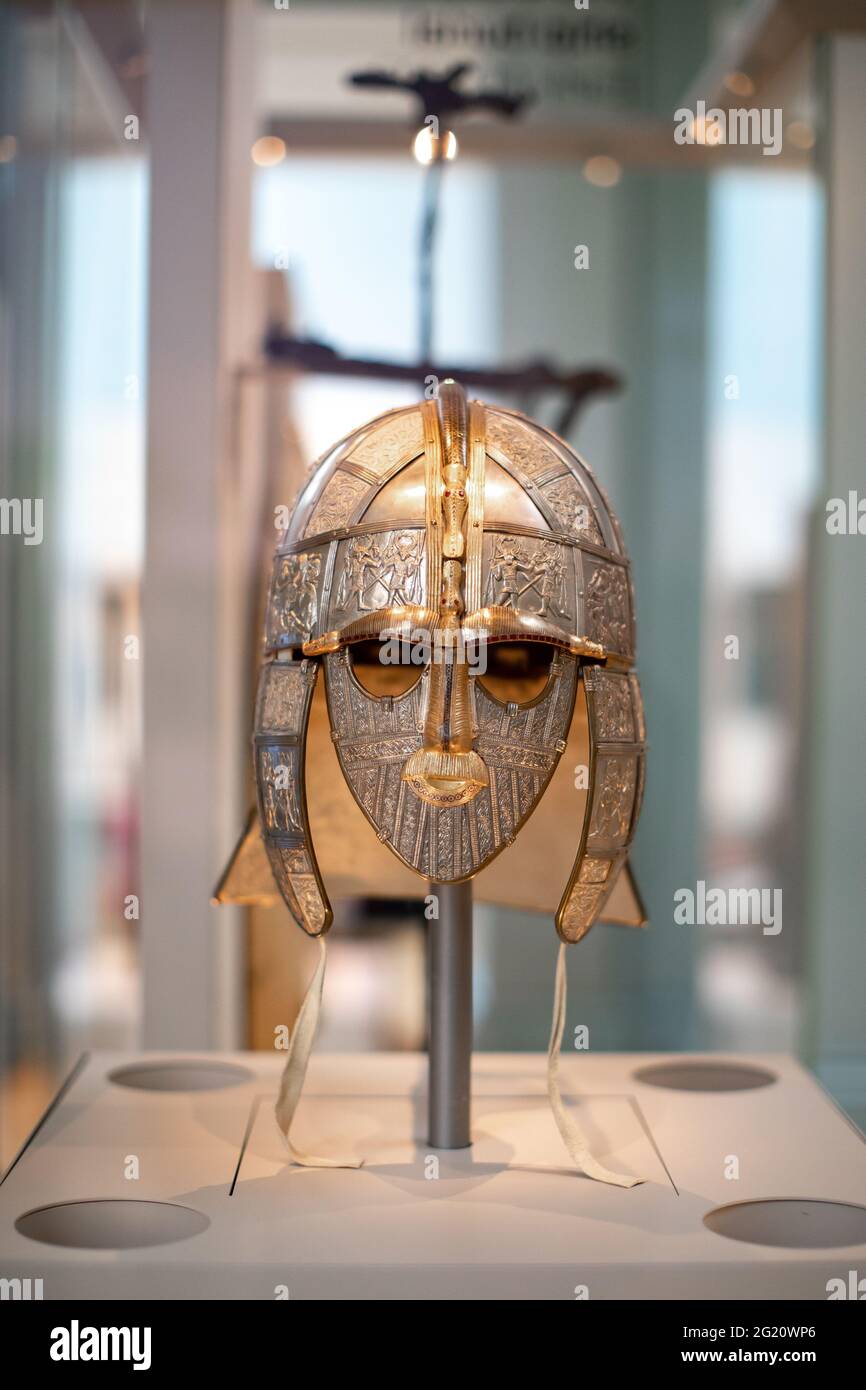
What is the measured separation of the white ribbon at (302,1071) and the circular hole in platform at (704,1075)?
61 centimetres

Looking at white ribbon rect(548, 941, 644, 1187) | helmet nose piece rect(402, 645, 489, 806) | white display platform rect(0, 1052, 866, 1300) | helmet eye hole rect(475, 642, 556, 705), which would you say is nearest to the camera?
white display platform rect(0, 1052, 866, 1300)

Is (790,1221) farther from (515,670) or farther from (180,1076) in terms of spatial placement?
(180,1076)

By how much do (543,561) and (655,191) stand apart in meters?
1.94

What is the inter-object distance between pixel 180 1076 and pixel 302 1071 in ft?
1.62

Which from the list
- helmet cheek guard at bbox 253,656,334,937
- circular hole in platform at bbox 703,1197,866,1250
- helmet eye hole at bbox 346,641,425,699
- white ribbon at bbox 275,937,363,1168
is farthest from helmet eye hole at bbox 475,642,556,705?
circular hole in platform at bbox 703,1197,866,1250

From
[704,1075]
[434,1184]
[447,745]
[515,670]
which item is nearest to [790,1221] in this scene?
[434,1184]

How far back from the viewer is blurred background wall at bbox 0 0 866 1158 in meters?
2.53

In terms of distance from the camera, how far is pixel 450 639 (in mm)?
1542

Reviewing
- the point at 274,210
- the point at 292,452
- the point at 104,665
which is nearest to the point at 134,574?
the point at 104,665

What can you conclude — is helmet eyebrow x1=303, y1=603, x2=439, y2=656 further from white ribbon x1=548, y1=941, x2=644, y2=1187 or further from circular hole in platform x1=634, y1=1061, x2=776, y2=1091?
circular hole in platform x1=634, y1=1061, x2=776, y2=1091

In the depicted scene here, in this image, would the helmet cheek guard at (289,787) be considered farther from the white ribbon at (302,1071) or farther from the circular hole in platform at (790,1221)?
the circular hole in platform at (790,1221)

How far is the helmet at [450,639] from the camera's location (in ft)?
5.13

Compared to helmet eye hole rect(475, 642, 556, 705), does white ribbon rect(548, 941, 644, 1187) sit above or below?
below
